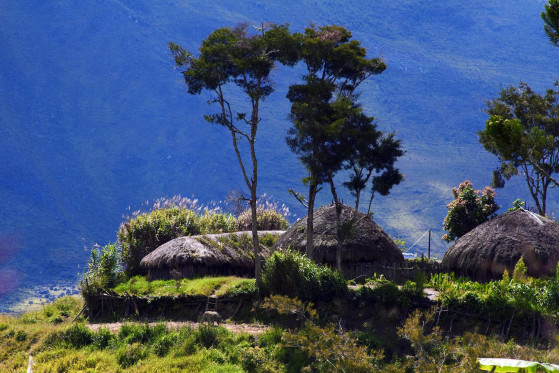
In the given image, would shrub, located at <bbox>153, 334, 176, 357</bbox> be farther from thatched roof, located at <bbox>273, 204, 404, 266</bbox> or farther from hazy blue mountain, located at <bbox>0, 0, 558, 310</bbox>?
hazy blue mountain, located at <bbox>0, 0, 558, 310</bbox>

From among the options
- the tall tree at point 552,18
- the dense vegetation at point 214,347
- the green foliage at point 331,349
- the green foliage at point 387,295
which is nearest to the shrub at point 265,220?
the dense vegetation at point 214,347

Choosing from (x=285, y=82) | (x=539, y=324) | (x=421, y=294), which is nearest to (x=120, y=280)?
(x=421, y=294)

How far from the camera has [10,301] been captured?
53656 millimetres

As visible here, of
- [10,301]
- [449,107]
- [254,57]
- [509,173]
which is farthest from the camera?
[449,107]

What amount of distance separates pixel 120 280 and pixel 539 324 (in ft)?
42.4

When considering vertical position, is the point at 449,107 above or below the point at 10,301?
above

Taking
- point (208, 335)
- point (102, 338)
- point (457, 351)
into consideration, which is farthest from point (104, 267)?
point (457, 351)

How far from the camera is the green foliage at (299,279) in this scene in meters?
15.3

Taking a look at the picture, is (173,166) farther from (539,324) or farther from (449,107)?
(539,324)

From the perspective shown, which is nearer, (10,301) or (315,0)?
(10,301)

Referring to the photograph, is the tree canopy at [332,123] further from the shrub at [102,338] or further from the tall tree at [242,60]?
the shrub at [102,338]

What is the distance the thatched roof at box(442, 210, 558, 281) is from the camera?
17156 mm

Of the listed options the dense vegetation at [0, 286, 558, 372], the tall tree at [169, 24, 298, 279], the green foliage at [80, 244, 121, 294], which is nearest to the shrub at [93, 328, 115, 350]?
the dense vegetation at [0, 286, 558, 372]

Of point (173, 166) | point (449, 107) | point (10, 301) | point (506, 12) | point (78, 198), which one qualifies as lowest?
point (10, 301)
